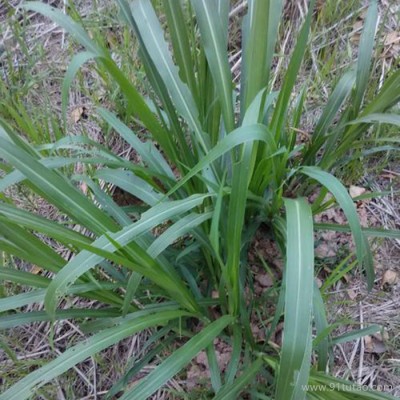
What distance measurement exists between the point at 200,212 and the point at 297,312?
0.42 m

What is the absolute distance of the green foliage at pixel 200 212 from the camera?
745 millimetres

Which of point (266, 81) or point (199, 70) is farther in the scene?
point (199, 70)

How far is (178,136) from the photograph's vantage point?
41.3 inches

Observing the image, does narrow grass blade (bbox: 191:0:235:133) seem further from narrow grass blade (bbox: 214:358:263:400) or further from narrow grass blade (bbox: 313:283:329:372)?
narrow grass blade (bbox: 214:358:263:400)

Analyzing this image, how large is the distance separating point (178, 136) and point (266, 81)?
0.81 feet

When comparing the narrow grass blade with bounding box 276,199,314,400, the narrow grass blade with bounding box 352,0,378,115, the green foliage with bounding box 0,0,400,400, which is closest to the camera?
the narrow grass blade with bounding box 276,199,314,400

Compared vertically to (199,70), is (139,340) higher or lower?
lower

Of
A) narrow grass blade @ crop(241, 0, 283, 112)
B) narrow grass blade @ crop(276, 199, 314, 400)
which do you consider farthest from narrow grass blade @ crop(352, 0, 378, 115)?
narrow grass blade @ crop(276, 199, 314, 400)

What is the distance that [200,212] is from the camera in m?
1.01

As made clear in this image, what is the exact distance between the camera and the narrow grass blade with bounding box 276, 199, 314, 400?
64 cm

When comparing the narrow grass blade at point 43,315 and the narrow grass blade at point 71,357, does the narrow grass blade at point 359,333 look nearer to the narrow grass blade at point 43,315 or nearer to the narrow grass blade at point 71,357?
the narrow grass blade at point 71,357

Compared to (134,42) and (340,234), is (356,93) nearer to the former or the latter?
(340,234)

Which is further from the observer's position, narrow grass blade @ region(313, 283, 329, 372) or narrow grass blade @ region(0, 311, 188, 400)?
narrow grass blade @ region(313, 283, 329, 372)

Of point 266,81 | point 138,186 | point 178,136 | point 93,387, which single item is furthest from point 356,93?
point 93,387
